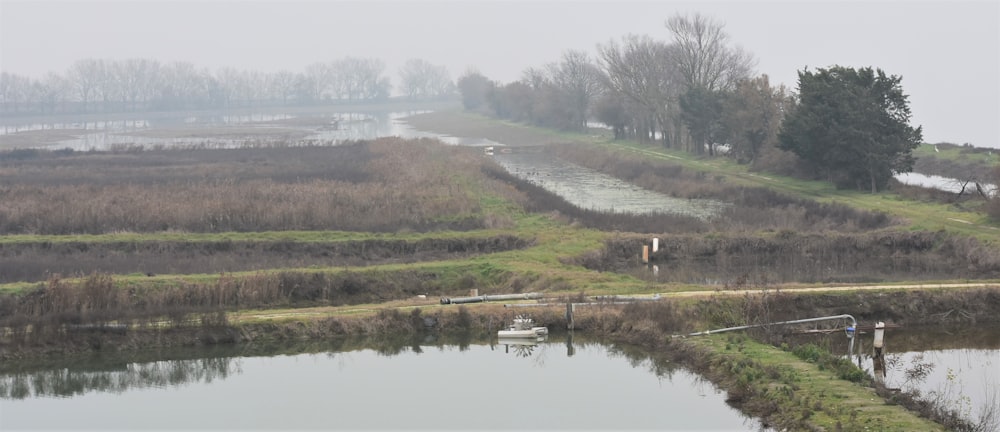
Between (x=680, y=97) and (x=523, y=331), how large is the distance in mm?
50926

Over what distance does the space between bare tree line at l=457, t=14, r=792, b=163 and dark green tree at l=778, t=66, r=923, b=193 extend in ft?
35.4

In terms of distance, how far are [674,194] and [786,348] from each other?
3385 centimetres

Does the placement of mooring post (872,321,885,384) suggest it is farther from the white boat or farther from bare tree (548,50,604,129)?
bare tree (548,50,604,129)

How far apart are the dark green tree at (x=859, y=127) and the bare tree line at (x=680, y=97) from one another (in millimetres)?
10781

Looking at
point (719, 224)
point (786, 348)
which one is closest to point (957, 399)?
point (786, 348)

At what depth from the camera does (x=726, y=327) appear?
1075 inches

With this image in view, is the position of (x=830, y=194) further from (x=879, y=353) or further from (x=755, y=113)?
(x=879, y=353)

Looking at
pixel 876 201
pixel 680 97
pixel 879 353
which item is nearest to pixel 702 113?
pixel 680 97

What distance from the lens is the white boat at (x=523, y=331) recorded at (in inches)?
1071

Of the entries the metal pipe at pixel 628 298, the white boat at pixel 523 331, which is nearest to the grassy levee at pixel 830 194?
the metal pipe at pixel 628 298

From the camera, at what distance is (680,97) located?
7562cm

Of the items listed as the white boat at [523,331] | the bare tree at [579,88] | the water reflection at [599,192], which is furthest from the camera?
the bare tree at [579,88]

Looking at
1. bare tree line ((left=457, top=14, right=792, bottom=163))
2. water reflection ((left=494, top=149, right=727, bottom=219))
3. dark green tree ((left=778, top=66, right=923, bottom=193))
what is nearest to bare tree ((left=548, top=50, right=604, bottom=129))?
bare tree line ((left=457, top=14, right=792, bottom=163))

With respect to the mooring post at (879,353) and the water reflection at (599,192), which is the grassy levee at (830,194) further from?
the mooring post at (879,353)
